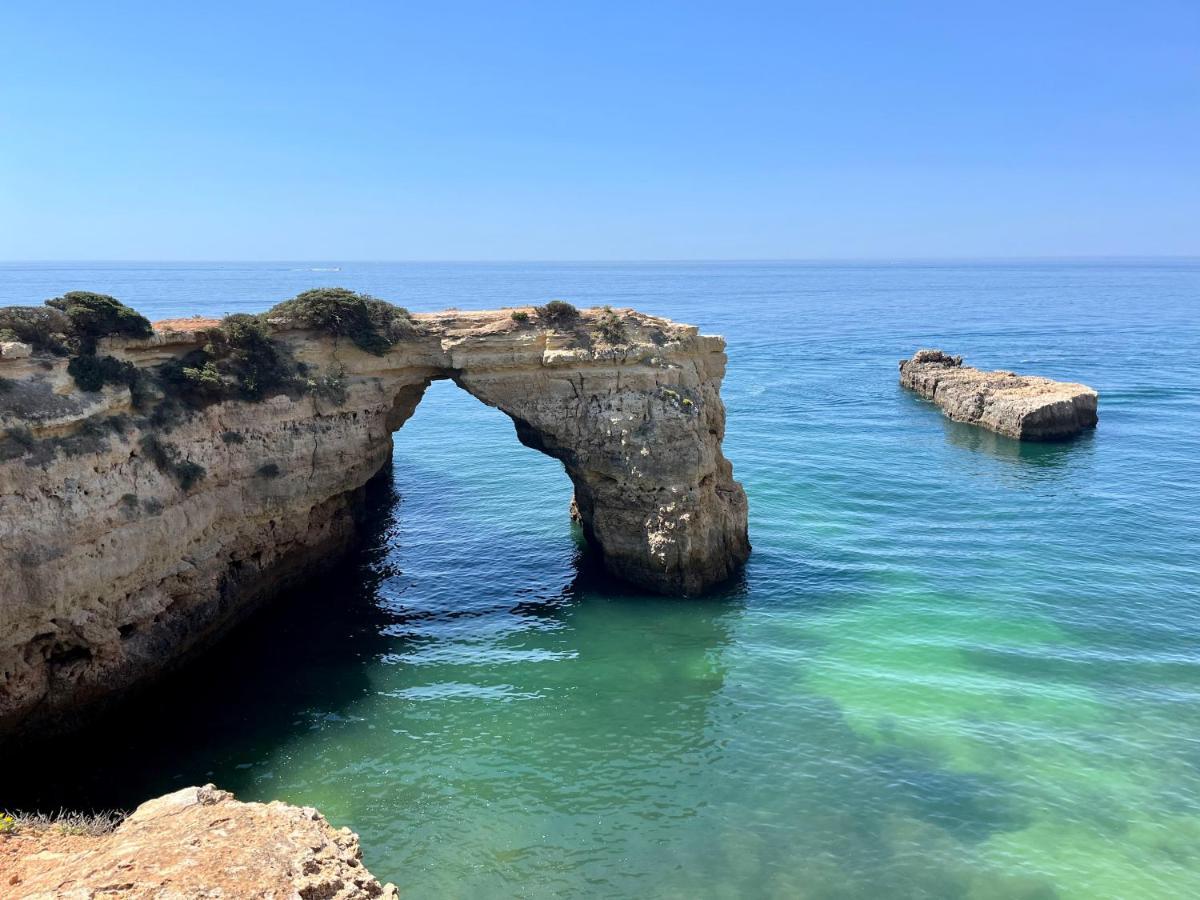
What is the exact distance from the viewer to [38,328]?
21.8m

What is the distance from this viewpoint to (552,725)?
21953 mm

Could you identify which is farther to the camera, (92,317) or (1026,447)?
(1026,447)

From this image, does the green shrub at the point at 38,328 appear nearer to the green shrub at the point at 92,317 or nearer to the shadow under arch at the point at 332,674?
the green shrub at the point at 92,317

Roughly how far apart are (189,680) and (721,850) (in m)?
16.1

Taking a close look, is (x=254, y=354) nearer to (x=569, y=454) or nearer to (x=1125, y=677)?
(x=569, y=454)

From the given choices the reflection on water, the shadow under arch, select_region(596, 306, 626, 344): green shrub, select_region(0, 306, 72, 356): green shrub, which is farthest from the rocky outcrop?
select_region(0, 306, 72, 356): green shrub

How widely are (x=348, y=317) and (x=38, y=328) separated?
9.08 metres

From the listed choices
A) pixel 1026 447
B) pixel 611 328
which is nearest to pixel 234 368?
pixel 611 328

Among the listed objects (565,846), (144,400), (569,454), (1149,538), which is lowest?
(565,846)

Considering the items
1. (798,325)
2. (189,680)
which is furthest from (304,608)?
(798,325)

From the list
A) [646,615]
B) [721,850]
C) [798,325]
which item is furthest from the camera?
[798,325]

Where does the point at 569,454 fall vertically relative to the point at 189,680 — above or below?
above

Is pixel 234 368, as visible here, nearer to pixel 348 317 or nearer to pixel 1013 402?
pixel 348 317

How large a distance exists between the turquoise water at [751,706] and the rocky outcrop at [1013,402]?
9163 mm
